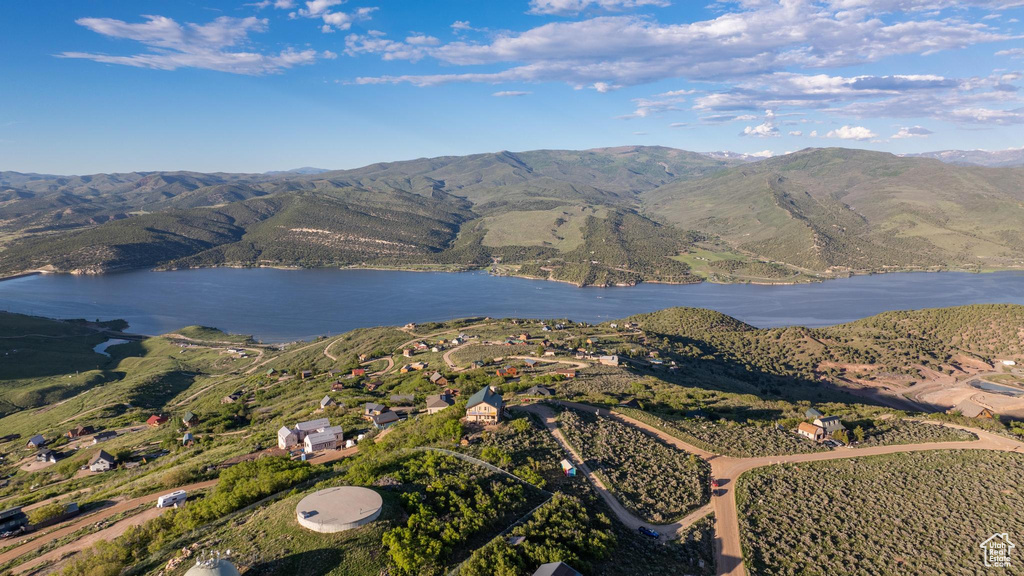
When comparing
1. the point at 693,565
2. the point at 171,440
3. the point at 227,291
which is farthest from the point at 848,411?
the point at 227,291

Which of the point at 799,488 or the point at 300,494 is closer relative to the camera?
the point at 300,494

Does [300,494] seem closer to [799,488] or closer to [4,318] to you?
[799,488]

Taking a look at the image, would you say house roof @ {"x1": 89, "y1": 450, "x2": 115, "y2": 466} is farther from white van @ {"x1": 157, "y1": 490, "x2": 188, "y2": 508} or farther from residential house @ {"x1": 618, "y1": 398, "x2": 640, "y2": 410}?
residential house @ {"x1": 618, "y1": 398, "x2": 640, "y2": 410}

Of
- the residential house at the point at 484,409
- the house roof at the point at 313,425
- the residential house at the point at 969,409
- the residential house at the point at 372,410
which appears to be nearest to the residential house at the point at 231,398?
the residential house at the point at 372,410

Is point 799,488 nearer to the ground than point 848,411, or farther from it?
farther from it

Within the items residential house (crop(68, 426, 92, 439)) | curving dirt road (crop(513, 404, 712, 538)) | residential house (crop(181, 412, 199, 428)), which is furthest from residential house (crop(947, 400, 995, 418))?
residential house (crop(68, 426, 92, 439))

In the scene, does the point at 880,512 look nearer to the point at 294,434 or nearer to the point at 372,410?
the point at 372,410

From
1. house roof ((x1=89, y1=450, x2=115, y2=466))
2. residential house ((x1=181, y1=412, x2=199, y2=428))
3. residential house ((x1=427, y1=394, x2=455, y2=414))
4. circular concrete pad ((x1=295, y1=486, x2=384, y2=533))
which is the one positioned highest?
A: circular concrete pad ((x1=295, y1=486, x2=384, y2=533))
